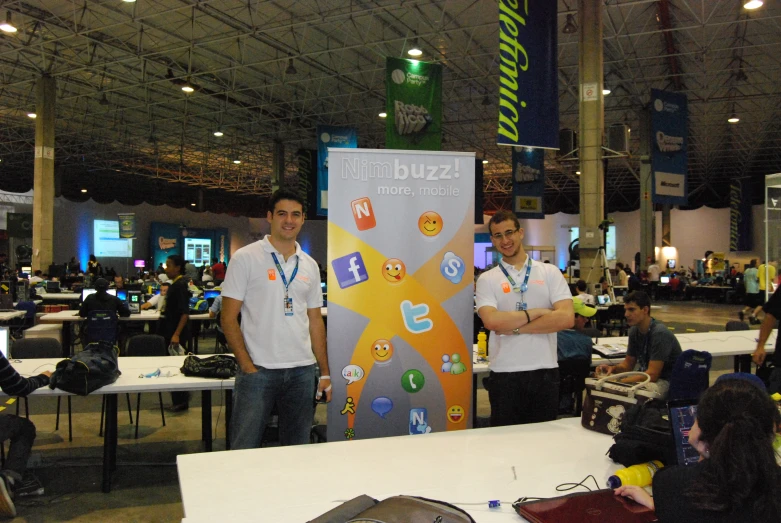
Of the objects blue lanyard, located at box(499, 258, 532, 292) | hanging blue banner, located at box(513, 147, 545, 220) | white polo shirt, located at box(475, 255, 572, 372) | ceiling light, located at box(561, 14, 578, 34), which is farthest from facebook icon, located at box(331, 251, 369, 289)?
hanging blue banner, located at box(513, 147, 545, 220)

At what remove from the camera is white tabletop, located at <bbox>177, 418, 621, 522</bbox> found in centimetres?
198

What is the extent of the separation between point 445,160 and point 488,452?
154cm

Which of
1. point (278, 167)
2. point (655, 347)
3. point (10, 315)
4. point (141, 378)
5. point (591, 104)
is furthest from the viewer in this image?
point (278, 167)

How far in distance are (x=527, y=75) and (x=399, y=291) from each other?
5.56m

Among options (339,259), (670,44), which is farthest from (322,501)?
(670,44)

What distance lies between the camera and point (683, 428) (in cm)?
206

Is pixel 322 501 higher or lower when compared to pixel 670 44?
lower

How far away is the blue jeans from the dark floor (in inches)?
44.0

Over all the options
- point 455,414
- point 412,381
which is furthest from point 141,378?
point 455,414

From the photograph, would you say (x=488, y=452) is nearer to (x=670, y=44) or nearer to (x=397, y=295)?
(x=397, y=295)

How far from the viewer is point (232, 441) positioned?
2834 millimetres

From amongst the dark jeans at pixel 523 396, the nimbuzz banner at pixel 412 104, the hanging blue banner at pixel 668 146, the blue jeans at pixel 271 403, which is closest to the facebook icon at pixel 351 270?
the blue jeans at pixel 271 403

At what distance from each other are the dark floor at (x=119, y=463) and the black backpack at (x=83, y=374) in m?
0.71

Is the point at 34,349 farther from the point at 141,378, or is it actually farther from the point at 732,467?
the point at 732,467
